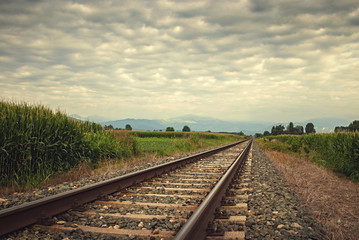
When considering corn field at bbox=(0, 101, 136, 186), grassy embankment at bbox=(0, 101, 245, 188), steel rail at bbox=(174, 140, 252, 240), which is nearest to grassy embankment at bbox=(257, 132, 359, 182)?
steel rail at bbox=(174, 140, 252, 240)

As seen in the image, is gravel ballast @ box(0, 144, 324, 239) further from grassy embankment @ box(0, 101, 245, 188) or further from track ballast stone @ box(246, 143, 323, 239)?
grassy embankment @ box(0, 101, 245, 188)

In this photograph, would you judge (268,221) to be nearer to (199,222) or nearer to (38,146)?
(199,222)

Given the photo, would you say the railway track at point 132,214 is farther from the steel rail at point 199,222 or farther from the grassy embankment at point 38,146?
the grassy embankment at point 38,146

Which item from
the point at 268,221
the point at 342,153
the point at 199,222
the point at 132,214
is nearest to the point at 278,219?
the point at 268,221

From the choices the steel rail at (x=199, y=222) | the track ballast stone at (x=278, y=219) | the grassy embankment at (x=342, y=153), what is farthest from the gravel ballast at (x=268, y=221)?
the grassy embankment at (x=342, y=153)

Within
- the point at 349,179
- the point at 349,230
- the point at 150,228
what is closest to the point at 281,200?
the point at 349,230

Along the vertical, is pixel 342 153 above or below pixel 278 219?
above

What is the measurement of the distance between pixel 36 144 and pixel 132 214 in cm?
414

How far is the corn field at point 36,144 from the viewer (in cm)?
Answer: 559

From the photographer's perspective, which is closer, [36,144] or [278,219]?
[278,219]

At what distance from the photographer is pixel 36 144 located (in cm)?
616

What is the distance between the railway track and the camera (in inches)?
104

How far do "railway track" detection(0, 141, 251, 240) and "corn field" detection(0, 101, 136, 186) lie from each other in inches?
91.6

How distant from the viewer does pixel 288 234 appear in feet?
9.25
